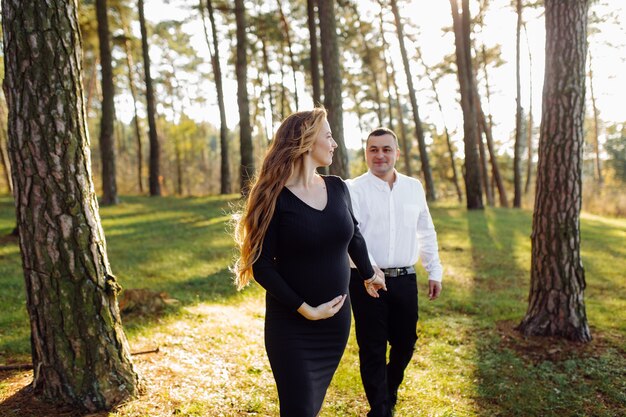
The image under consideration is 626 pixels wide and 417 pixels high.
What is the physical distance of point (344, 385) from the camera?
194 inches

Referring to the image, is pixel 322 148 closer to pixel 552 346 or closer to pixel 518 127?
pixel 552 346

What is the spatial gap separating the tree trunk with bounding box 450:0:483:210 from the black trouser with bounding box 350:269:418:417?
1533 centimetres

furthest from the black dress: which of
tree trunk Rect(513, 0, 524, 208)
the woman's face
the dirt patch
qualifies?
tree trunk Rect(513, 0, 524, 208)

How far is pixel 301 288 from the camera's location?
2.91 meters

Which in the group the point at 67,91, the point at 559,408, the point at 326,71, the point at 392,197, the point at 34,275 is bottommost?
the point at 559,408

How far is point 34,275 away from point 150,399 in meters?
1.43

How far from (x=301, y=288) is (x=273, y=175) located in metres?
0.70

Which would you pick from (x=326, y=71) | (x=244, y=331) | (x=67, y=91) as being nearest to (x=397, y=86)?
(x=326, y=71)

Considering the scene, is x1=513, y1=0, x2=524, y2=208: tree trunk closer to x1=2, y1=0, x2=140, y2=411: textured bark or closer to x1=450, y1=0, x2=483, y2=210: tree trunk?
x1=450, y1=0, x2=483, y2=210: tree trunk

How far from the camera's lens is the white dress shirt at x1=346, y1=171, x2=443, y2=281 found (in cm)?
416

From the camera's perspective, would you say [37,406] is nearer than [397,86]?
Yes

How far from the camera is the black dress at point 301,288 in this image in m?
2.82

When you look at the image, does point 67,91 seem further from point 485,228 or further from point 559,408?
point 485,228

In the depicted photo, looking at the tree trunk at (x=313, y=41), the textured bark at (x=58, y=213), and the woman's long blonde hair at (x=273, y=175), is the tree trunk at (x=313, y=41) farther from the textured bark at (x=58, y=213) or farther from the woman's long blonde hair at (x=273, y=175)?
the woman's long blonde hair at (x=273, y=175)
